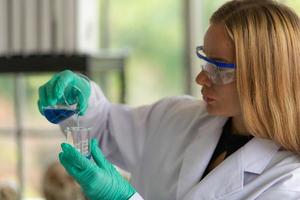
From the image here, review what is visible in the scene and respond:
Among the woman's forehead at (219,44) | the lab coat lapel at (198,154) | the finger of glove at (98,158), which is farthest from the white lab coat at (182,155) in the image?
the woman's forehead at (219,44)

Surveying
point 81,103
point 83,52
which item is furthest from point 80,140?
point 83,52

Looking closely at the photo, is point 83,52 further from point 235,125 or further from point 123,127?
point 235,125

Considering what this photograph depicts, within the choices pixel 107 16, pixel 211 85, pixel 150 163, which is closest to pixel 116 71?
pixel 107 16

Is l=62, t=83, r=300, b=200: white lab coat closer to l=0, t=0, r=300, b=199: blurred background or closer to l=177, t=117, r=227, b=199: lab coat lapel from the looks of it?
l=177, t=117, r=227, b=199: lab coat lapel

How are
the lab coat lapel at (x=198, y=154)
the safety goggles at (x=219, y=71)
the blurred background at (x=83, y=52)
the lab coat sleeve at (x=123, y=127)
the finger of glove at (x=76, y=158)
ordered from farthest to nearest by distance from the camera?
the blurred background at (x=83, y=52) → the lab coat sleeve at (x=123, y=127) → the lab coat lapel at (x=198, y=154) → the safety goggles at (x=219, y=71) → the finger of glove at (x=76, y=158)

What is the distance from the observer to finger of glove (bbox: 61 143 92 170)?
1.37m

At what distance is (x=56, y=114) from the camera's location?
1.55 metres

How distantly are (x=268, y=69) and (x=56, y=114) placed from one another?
55 cm

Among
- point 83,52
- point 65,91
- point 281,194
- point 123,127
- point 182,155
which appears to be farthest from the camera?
point 83,52

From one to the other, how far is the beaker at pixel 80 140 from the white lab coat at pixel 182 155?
0.55 ft

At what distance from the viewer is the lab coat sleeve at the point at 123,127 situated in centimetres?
181

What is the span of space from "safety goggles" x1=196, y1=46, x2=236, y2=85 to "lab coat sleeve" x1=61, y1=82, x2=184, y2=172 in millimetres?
351

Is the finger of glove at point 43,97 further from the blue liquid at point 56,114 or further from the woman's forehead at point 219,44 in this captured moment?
the woman's forehead at point 219,44

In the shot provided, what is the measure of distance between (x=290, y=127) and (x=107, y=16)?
2.39m
